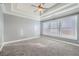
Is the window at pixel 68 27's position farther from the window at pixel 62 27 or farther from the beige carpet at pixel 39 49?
the beige carpet at pixel 39 49

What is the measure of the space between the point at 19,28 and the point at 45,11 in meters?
0.67

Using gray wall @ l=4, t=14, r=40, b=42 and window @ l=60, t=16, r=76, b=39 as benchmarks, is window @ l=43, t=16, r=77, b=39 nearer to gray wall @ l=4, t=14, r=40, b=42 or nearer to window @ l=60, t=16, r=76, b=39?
window @ l=60, t=16, r=76, b=39

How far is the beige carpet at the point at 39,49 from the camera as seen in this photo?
2053mm


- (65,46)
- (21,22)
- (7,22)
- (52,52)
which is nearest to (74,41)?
(65,46)

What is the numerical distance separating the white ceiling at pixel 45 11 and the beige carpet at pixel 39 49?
1.85ft

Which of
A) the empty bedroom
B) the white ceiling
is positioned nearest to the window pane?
the empty bedroom

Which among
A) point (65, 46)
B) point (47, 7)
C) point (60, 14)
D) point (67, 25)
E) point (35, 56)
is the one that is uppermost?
point (47, 7)

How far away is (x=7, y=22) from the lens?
2.08 metres

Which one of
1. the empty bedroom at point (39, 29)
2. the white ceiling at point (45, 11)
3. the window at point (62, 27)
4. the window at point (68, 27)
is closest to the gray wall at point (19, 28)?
the empty bedroom at point (39, 29)

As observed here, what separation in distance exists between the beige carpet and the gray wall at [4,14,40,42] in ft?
0.51

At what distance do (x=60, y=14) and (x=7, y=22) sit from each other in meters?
1.13

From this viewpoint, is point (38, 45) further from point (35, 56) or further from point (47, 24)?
point (47, 24)

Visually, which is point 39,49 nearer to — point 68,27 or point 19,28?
point 19,28

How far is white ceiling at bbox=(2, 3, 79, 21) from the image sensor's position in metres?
2.03
